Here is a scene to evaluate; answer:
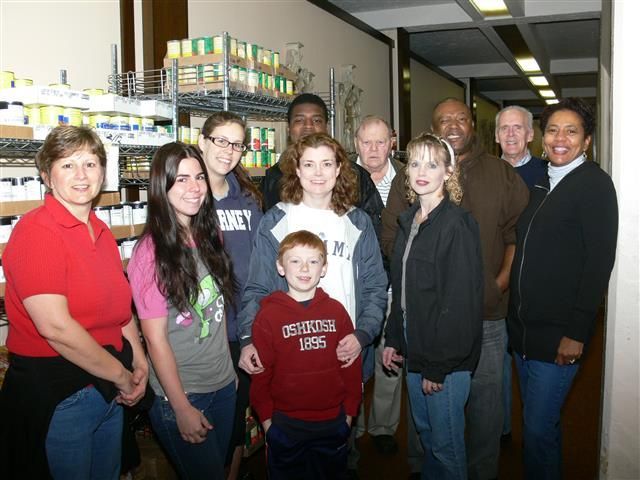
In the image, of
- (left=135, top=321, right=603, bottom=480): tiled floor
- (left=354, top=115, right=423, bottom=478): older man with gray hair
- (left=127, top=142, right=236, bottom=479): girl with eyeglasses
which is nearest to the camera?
(left=127, top=142, right=236, bottom=479): girl with eyeglasses

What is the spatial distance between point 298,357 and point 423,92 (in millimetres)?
9179

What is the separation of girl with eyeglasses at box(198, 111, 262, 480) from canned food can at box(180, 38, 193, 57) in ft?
3.74

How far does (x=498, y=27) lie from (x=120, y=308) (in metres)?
7.20

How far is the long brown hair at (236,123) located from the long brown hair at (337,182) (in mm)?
236

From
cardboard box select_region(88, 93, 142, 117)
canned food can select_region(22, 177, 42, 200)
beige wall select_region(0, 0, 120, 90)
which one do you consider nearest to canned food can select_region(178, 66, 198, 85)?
beige wall select_region(0, 0, 120, 90)

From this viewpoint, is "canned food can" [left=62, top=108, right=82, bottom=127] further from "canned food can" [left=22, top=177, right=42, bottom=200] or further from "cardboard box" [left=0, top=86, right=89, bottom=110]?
"canned food can" [left=22, top=177, right=42, bottom=200]

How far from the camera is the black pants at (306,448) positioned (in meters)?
2.00

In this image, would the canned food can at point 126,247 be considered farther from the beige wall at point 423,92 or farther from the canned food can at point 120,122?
the beige wall at point 423,92

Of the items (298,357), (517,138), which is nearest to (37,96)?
(298,357)

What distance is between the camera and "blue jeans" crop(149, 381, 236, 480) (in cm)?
189

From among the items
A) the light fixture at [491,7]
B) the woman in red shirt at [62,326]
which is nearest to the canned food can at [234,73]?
the woman in red shirt at [62,326]

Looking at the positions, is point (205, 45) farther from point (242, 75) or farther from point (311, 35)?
point (311, 35)

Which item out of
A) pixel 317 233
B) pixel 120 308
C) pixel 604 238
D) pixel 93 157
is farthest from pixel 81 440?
pixel 604 238

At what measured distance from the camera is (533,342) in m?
2.15
